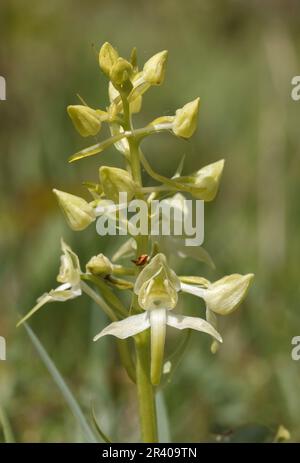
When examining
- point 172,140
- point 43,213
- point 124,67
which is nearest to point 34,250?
point 43,213

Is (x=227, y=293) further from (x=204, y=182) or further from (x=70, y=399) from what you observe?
(x=70, y=399)

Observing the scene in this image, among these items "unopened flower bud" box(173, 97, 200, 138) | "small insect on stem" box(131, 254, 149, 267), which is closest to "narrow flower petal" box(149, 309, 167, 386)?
"small insect on stem" box(131, 254, 149, 267)

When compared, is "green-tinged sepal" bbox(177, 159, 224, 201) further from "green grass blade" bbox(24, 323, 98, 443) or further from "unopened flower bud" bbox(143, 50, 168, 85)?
"green grass blade" bbox(24, 323, 98, 443)

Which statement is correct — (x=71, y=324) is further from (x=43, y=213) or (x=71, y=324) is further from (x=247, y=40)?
(x=247, y=40)

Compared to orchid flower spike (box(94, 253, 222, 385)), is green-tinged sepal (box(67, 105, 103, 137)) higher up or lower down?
higher up

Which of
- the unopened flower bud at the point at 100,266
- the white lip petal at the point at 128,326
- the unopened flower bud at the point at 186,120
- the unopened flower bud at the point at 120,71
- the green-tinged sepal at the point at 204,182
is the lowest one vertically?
the white lip petal at the point at 128,326

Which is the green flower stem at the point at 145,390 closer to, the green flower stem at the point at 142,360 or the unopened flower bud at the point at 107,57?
the green flower stem at the point at 142,360
